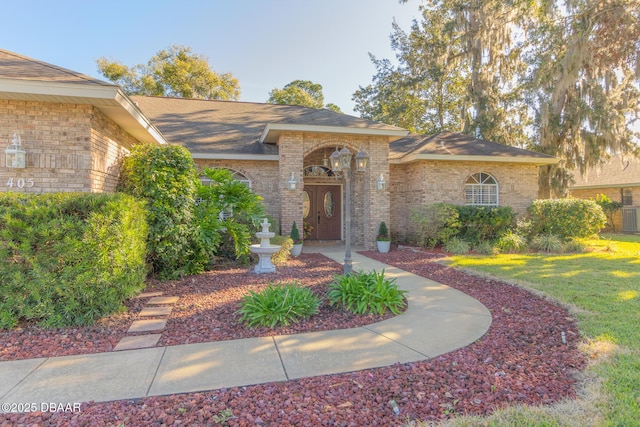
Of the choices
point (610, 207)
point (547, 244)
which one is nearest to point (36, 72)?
point (547, 244)

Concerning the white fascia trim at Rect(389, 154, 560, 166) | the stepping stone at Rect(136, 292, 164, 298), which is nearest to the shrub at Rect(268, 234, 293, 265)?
the stepping stone at Rect(136, 292, 164, 298)

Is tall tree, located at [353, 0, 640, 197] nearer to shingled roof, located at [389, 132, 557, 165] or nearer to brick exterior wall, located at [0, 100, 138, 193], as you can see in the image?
shingled roof, located at [389, 132, 557, 165]

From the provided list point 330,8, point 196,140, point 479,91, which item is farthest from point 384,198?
point 479,91

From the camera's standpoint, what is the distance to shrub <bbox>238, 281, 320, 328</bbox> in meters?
3.92

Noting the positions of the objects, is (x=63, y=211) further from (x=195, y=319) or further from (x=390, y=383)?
(x=390, y=383)

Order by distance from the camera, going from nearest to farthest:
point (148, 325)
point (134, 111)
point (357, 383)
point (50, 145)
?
point (357, 383) → point (148, 325) → point (50, 145) → point (134, 111)

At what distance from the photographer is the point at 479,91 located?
16.7 metres

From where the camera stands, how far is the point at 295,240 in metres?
9.89

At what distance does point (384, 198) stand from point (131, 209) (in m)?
7.80

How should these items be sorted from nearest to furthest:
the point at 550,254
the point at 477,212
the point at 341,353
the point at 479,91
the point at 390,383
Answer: the point at 390,383 < the point at 341,353 < the point at 550,254 < the point at 477,212 < the point at 479,91

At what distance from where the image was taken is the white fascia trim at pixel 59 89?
4.62 m

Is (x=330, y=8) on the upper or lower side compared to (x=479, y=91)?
upper

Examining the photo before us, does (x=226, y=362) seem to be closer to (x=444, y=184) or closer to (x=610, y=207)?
(x=444, y=184)

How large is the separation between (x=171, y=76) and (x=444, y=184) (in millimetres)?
19654
